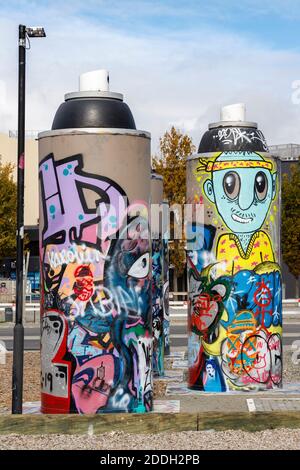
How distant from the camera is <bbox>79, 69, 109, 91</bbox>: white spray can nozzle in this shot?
1416 centimetres

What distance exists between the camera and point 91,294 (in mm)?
13664

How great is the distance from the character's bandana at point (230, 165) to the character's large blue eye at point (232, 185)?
144 millimetres

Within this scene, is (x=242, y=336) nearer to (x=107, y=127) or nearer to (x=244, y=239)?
Answer: (x=244, y=239)

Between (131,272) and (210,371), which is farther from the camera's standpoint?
(210,371)

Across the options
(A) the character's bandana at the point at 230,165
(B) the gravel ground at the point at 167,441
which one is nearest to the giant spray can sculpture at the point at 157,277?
(A) the character's bandana at the point at 230,165

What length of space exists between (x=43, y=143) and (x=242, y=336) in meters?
5.58

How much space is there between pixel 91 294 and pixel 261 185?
490 centimetres

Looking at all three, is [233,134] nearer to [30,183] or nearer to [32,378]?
[32,378]

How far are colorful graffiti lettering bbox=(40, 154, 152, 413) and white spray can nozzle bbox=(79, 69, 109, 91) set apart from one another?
3.97 feet

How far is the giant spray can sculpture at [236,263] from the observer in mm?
17141

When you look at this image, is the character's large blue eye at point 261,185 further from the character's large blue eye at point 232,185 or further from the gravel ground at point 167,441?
the gravel ground at point 167,441

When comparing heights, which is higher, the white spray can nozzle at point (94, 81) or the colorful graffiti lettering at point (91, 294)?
the white spray can nozzle at point (94, 81)

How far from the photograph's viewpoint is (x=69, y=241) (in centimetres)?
1374

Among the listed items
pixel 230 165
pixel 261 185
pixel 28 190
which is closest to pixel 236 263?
pixel 261 185
